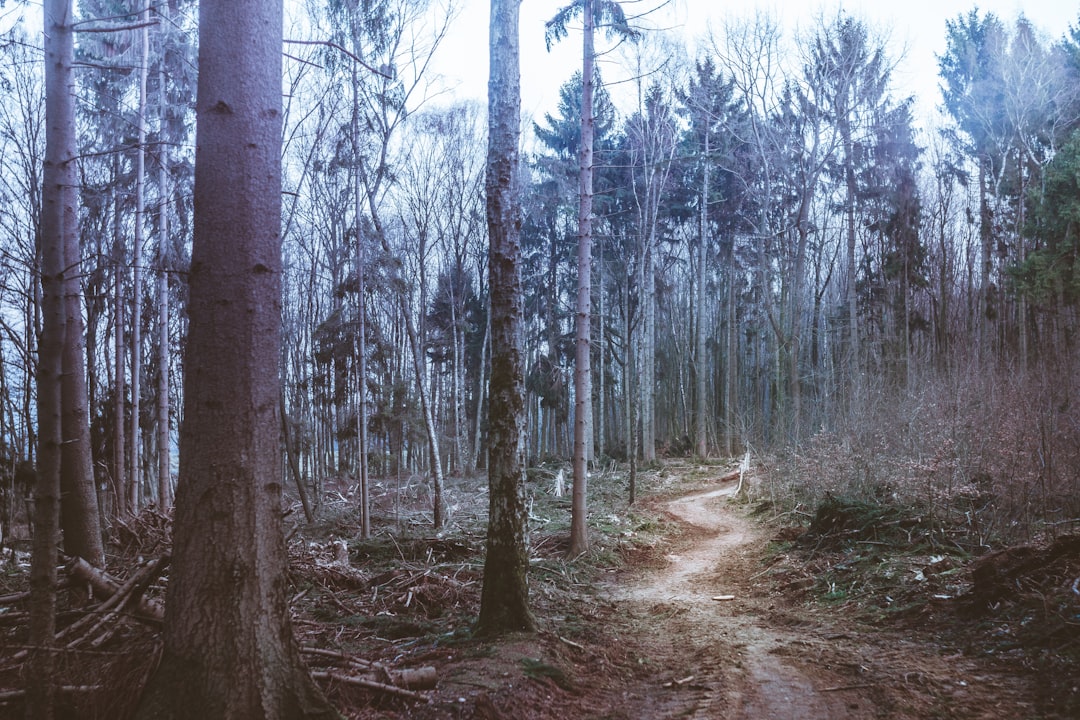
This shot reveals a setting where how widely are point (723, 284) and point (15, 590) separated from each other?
3235 cm

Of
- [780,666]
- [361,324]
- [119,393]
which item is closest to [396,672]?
[780,666]

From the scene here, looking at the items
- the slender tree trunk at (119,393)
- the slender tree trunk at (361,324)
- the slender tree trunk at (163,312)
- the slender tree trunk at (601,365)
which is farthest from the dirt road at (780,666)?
the slender tree trunk at (601,365)

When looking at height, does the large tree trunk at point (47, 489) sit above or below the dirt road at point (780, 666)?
above

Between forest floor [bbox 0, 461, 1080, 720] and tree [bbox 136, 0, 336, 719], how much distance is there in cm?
90

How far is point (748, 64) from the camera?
63.2 feet

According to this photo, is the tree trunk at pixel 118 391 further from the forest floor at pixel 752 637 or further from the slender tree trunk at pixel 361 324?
the forest floor at pixel 752 637

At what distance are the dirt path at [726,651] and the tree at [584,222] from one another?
1.61 m

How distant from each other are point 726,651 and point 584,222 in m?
6.99

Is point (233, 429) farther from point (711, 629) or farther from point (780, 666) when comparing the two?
point (711, 629)

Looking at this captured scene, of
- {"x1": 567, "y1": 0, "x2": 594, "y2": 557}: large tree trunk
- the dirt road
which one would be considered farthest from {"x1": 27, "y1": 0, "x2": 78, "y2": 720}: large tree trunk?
{"x1": 567, "y1": 0, "x2": 594, "y2": 557}: large tree trunk

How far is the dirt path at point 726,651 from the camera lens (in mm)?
4609

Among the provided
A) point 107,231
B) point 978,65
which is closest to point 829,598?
point 107,231

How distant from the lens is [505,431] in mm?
5738

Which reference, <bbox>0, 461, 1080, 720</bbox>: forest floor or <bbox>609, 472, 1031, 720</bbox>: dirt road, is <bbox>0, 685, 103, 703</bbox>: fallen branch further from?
<bbox>609, 472, 1031, 720</bbox>: dirt road
